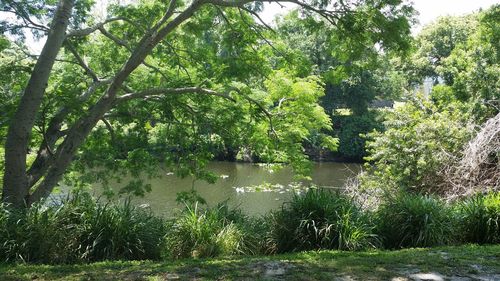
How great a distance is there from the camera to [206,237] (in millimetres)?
6652

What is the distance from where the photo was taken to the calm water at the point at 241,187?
19.5 metres

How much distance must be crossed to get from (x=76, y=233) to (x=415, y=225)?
4.78 metres

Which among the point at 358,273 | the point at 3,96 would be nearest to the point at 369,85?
the point at 3,96

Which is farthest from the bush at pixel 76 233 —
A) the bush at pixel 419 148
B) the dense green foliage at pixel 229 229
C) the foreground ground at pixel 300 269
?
the bush at pixel 419 148

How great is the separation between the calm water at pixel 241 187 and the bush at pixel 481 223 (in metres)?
6.76

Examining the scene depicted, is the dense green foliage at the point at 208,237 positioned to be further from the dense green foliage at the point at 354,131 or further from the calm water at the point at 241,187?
the dense green foliage at the point at 354,131

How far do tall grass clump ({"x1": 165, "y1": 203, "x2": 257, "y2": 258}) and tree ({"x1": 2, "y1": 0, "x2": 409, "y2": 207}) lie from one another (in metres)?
2.48

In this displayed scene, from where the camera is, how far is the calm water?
1953 cm

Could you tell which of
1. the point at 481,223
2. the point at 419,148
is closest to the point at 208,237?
the point at 481,223

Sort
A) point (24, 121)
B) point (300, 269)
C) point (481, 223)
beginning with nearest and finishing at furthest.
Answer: point (300, 269), point (481, 223), point (24, 121)

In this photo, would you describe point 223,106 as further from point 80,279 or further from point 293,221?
point 80,279

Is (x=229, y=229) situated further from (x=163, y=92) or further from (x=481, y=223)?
(x=481, y=223)

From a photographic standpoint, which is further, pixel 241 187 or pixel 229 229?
pixel 241 187

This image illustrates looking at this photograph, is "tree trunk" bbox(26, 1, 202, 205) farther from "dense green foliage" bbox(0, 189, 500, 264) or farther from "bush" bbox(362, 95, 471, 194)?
"bush" bbox(362, 95, 471, 194)
